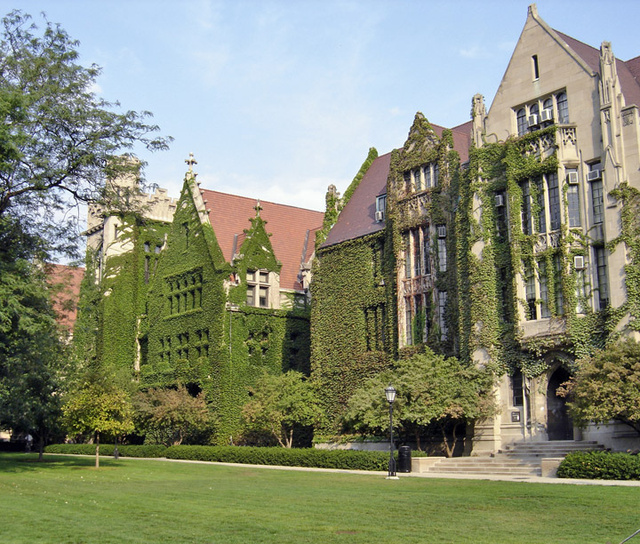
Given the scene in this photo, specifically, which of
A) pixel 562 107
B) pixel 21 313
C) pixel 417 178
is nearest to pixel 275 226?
pixel 417 178

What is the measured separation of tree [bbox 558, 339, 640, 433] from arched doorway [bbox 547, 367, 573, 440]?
480 cm

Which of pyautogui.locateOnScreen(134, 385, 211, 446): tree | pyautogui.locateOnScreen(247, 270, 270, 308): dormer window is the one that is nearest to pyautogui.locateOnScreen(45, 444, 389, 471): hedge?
pyautogui.locateOnScreen(134, 385, 211, 446): tree

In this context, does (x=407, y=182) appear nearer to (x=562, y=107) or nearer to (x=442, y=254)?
(x=442, y=254)

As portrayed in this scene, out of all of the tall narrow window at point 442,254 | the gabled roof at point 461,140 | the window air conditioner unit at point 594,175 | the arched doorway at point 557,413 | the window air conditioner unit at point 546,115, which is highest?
the gabled roof at point 461,140

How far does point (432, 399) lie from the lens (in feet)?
112

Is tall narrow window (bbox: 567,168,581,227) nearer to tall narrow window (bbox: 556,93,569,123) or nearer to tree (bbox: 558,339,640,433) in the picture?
tall narrow window (bbox: 556,93,569,123)

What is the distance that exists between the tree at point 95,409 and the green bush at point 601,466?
856 inches

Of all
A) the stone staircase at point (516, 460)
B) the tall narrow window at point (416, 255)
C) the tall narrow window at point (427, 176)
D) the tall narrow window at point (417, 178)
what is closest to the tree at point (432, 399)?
the stone staircase at point (516, 460)

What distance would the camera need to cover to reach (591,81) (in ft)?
112

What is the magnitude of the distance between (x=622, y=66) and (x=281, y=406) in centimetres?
2430

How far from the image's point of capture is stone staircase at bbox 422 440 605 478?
2992 cm

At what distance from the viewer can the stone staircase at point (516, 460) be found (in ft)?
98.2

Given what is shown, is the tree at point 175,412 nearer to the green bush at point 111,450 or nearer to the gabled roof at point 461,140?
the green bush at point 111,450

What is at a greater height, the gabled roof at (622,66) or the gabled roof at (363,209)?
the gabled roof at (622,66)
